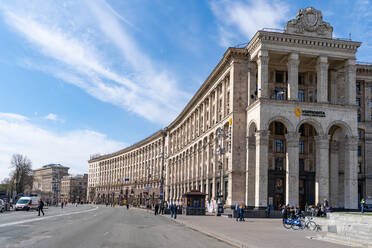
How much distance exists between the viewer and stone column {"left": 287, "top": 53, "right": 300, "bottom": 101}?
52.0 metres

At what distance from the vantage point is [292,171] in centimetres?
5012

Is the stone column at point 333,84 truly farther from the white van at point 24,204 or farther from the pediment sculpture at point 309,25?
the white van at point 24,204

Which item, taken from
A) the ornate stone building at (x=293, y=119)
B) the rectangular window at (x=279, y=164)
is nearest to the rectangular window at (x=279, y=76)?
the ornate stone building at (x=293, y=119)

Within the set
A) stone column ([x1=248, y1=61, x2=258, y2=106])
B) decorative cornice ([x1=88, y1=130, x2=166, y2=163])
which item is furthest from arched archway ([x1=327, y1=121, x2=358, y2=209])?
decorative cornice ([x1=88, y1=130, x2=166, y2=163])

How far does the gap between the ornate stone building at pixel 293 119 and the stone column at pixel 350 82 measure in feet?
0.41

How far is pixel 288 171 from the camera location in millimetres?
50156

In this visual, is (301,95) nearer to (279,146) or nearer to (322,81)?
(322,81)

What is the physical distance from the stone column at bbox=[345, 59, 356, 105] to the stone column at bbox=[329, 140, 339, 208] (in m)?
6.66

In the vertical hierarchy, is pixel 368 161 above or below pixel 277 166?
above

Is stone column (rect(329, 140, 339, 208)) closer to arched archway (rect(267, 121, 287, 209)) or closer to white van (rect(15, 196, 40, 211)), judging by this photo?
arched archway (rect(267, 121, 287, 209))

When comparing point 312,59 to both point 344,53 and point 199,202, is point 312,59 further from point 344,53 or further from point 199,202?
point 199,202

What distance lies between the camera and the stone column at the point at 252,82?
56.0 metres

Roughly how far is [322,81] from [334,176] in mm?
13528

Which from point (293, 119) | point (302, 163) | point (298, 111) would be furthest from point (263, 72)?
point (302, 163)
